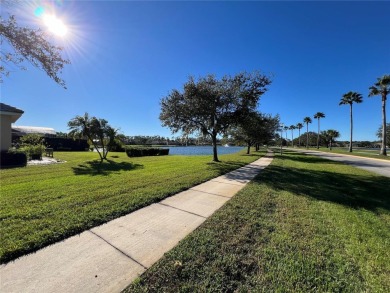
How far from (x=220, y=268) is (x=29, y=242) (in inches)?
108

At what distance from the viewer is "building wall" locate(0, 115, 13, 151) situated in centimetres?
1277

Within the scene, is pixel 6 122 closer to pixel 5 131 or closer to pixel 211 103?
pixel 5 131

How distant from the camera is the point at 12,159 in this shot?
1166cm

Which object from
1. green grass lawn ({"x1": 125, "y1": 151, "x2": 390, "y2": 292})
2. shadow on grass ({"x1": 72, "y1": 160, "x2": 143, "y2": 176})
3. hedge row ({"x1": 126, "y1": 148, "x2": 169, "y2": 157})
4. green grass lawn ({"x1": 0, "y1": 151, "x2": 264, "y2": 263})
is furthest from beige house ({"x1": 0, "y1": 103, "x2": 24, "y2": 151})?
green grass lawn ({"x1": 125, "y1": 151, "x2": 390, "y2": 292})

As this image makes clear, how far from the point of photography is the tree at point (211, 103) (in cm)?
1429

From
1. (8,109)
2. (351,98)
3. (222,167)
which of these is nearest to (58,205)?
(222,167)

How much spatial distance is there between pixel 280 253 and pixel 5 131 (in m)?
16.6

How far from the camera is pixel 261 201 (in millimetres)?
5613

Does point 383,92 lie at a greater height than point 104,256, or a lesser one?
greater

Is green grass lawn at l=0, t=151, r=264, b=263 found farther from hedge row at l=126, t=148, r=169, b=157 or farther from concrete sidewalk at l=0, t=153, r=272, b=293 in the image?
hedge row at l=126, t=148, r=169, b=157

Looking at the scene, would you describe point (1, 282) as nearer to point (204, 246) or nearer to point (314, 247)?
point (204, 246)

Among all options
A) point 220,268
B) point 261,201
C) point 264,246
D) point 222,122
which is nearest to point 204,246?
point 220,268

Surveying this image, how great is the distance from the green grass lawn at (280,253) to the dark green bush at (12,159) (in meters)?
12.7

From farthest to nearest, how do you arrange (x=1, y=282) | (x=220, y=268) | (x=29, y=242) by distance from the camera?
(x=29, y=242) → (x=220, y=268) → (x=1, y=282)
